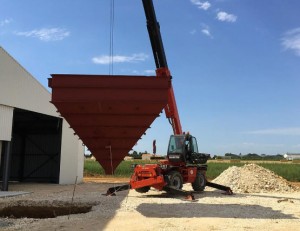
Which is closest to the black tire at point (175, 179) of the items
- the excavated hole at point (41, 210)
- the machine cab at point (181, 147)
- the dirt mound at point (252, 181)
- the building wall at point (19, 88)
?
the machine cab at point (181, 147)

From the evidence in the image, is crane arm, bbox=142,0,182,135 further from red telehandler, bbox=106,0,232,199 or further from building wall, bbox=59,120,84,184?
building wall, bbox=59,120,84,184

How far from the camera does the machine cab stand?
57.8ft

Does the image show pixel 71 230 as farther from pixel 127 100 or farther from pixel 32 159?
pixel 32 159

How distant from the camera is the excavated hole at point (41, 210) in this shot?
1279cm

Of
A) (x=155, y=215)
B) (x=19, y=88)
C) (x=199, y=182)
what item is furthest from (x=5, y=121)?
(x=155, y=215)

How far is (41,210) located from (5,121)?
287 inches

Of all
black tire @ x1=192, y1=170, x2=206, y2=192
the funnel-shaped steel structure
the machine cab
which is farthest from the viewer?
black tire @ x1=192, y1=170, x2=206, y2=192

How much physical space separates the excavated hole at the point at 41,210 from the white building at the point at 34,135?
239 inches

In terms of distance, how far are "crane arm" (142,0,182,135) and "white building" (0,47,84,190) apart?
782 centimetres

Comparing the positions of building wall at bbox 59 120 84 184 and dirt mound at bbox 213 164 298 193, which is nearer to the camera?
dirt mound at bbox 213 164 298 193

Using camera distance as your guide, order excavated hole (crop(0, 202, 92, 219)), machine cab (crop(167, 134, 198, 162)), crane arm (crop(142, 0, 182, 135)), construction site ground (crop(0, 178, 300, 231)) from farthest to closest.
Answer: machine cab (crop(167, 134, 198, 162))
crane arm (crop(142, 0, 182, 135))
excavated hole (crop(0, 202, 92, 219))
construction site ground (crop(0, 178, 300, 231))

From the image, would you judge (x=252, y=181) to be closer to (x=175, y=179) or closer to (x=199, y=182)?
(x=199, y=182)

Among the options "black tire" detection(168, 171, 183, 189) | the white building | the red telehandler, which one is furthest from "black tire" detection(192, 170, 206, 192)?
the white building

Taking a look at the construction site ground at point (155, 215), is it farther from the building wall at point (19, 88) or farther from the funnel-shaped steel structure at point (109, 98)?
the building wall at point (19, 88)
